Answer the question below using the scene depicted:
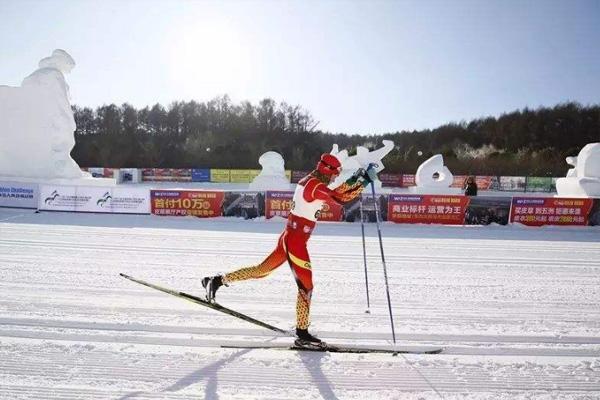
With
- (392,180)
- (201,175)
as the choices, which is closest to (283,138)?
(201,175)

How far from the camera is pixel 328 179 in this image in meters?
4.20

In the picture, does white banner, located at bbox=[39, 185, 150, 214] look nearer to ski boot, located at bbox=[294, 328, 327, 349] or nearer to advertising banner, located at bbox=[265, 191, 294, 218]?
advertising banner, located at bbox=[265, 191, 294, 218]

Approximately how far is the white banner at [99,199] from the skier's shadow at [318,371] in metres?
13.1

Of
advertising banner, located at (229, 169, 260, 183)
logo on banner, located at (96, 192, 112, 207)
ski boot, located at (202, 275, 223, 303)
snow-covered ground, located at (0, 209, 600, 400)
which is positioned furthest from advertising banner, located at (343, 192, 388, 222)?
advertising banner, located at (229, 169, 260, 183)

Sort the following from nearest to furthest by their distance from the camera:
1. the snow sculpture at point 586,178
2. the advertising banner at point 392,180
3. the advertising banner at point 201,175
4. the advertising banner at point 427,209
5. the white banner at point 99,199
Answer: the advertising banner at point 427,209
the white banner at point 99,199
the snow sculpture at point 586,178
the advertising banner at point 392,180
the advertising banner at point 201,175

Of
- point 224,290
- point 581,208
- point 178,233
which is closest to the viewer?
point 224,290

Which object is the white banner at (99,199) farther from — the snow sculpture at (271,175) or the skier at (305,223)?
the skier at (305,223)

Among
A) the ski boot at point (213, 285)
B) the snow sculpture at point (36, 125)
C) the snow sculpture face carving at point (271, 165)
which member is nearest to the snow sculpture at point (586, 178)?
the snow sculpture face carving at point (271, 165)

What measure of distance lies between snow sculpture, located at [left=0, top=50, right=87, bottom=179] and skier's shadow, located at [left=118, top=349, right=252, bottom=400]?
1754 cm

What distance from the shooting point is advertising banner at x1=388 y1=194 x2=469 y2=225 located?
1478 centimetres

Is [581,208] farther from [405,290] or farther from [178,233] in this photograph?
[178,233]

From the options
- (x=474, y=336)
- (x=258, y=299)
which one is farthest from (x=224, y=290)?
(x=474, y=336)

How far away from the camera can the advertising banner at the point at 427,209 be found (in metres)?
14.8

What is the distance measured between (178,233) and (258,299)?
657 centimetres
